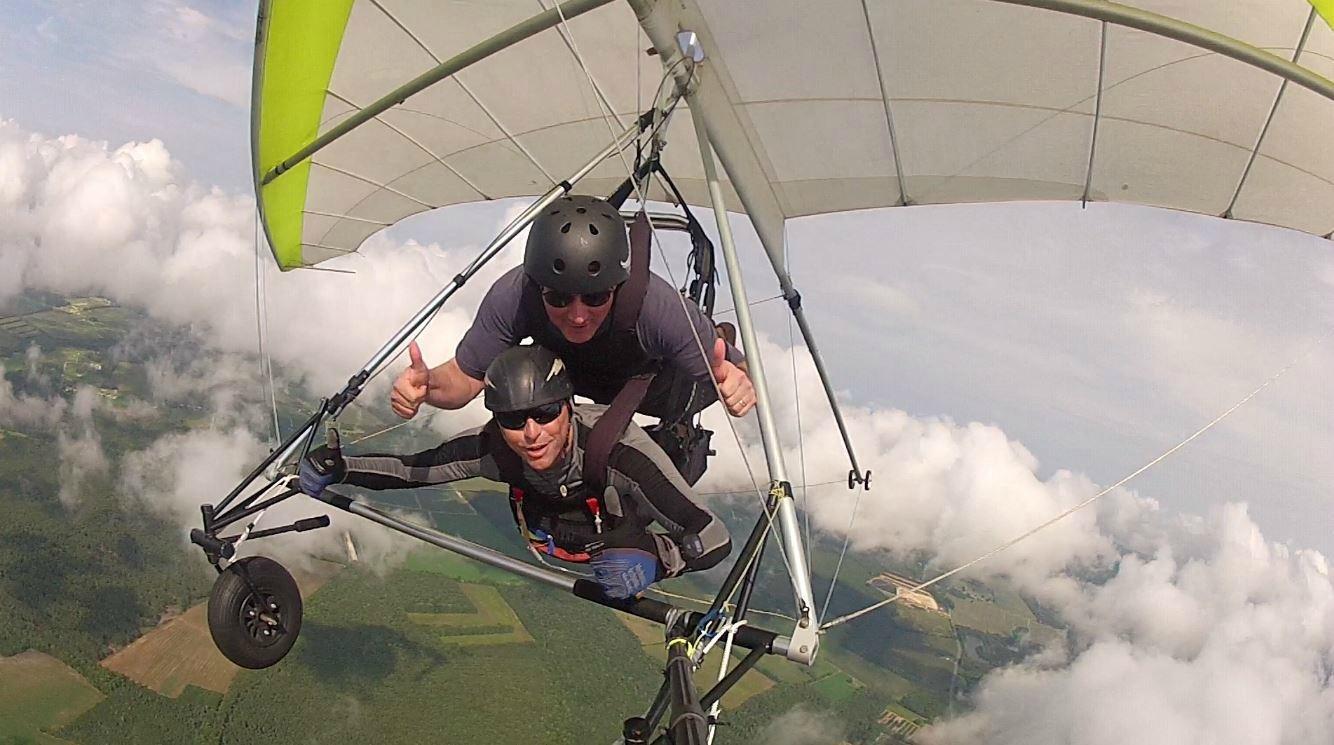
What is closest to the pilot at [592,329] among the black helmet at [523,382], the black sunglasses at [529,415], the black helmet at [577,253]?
the black helmet at [577,253]

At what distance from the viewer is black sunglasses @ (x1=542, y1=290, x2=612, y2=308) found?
8.49 ft

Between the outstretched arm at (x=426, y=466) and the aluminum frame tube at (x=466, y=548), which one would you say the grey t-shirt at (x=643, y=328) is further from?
the aluminum frame tube at (x=466, y=548)

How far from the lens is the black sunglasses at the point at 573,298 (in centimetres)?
259

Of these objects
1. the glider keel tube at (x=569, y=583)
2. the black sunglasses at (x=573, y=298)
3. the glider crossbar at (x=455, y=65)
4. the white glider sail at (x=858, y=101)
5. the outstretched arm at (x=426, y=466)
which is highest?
the white glider sail at (x=858, y=101)

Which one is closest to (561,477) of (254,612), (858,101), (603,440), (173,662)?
(603,440)

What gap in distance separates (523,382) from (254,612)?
5.51 feet

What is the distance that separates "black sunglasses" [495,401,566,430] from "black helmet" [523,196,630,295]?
1.22 ft

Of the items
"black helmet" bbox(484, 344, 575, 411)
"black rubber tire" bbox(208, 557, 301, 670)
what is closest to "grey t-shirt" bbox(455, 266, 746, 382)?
"black helmet" bbox(484, 344, 575, 411)

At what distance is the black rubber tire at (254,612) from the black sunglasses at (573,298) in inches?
56.5

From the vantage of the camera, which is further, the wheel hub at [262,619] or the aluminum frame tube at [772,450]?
the wheel hub at [262,619]

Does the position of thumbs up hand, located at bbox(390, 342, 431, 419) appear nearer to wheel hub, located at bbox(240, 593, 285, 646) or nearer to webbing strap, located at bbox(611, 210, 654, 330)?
webbing strap, located at bbox(611, 210, 654, 330)

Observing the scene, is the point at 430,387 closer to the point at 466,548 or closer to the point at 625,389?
the point at 466,548

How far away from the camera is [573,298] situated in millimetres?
2598

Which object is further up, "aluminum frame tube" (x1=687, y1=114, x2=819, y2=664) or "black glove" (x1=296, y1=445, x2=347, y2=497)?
"aluminum frame tube" (x1=687, y1=114, x2=819, y2=664)
